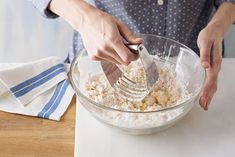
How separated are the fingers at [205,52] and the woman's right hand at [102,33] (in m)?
0.14

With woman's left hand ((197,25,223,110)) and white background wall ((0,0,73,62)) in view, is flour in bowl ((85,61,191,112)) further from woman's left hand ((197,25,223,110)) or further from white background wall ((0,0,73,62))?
white background wall ((0,0,73,62))

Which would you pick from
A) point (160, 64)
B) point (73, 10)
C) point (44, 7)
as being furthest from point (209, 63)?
point (44, 7)

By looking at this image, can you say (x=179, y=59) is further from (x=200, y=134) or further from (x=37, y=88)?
(x=37, y=88)

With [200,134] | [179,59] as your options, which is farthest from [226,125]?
[179,59]

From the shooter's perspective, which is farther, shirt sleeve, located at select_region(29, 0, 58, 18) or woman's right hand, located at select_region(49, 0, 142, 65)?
shirt sleeve, located at select_region(29, 0, 58, 18)

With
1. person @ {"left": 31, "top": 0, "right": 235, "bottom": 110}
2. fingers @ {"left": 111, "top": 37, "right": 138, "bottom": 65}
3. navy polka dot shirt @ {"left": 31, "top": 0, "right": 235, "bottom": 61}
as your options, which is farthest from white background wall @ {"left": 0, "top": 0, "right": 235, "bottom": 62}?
fingers @ {"left": 111, "top": 37, "right": 138, "bottom": 65}

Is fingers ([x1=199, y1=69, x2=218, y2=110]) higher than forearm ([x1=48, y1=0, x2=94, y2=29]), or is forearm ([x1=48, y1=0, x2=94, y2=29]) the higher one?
forearm ([x1=48, y1=0, x2=94, y2=29])

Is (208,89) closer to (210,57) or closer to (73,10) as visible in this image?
(210,57)

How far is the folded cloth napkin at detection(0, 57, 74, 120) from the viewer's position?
864mm

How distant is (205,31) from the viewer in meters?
0.87

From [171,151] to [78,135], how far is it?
164 mm

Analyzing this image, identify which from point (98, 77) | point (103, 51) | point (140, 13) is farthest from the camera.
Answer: point (140, 13)

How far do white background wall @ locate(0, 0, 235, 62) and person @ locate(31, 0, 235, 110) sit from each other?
0.20 metres

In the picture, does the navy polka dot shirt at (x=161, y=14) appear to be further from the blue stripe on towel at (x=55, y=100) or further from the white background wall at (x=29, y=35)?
the white background wall at (x=29, y=35)
